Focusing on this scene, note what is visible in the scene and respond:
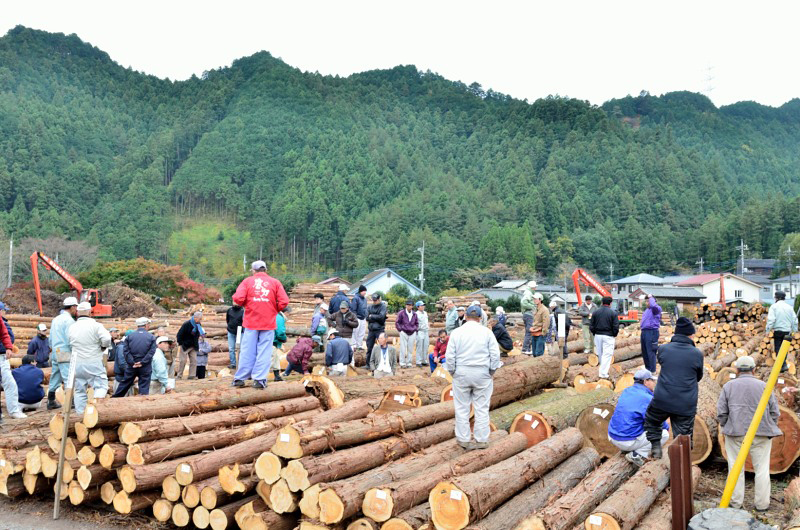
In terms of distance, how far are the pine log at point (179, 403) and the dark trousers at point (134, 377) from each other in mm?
2369

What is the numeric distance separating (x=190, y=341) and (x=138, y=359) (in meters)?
3.80

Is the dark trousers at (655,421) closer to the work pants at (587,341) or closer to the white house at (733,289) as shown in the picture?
the work pants at (587,341)

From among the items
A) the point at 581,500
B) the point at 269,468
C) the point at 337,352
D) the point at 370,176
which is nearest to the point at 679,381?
the point at 581,500

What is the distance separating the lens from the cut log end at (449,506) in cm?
608

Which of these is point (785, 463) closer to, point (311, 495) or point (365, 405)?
point (365, 405)

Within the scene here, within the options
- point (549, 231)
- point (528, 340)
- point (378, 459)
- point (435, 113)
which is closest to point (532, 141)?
point (435, 113)

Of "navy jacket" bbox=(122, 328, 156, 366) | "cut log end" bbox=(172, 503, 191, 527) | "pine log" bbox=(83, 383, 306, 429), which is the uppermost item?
"navy jacket" bbox=(122, 328, 156, 366)

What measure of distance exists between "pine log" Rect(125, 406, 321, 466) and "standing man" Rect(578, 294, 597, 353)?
10.3 metres

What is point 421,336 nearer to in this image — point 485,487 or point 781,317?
point 781,317

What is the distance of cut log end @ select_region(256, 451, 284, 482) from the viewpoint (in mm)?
6754

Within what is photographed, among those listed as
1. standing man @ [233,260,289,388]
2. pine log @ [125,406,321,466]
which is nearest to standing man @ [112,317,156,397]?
standing man @ [233,260,289,388]

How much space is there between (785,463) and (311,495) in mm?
7352

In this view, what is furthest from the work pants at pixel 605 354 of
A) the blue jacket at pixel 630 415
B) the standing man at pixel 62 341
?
the standing man at pixel 62 341

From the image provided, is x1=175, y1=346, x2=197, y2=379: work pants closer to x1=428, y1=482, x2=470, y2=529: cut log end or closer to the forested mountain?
x1=428, y1=482, x2=470, y2=529: cut log end
